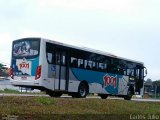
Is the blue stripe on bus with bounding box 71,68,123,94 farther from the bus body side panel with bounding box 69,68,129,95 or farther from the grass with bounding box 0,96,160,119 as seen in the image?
the grass with bounding box 0,96,160,119

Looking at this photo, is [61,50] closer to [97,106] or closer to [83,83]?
[83,83]

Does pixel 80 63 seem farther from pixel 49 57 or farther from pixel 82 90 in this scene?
pixel 49 57

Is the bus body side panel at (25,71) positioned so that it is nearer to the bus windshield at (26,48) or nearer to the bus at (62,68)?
the bus at (62,68)

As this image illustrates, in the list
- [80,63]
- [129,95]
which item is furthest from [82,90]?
[129,95]

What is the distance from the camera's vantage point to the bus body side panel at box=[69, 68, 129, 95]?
2367cm

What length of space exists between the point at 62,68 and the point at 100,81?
4.42 meters

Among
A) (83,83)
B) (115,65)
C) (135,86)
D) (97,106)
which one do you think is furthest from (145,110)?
(135,86)

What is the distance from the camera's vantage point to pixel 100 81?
26.3 meters

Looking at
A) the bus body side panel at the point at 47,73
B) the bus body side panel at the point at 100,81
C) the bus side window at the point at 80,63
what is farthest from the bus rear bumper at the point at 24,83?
the bus side window at the point at 80,63

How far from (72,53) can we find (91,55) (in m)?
2.11

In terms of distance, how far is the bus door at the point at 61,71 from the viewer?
22359mm

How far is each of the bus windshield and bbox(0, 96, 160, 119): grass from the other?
191 inches

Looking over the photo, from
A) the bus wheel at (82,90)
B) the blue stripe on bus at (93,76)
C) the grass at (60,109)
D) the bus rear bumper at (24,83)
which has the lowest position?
the grass at (60,109)

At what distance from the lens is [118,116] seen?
1661cm
